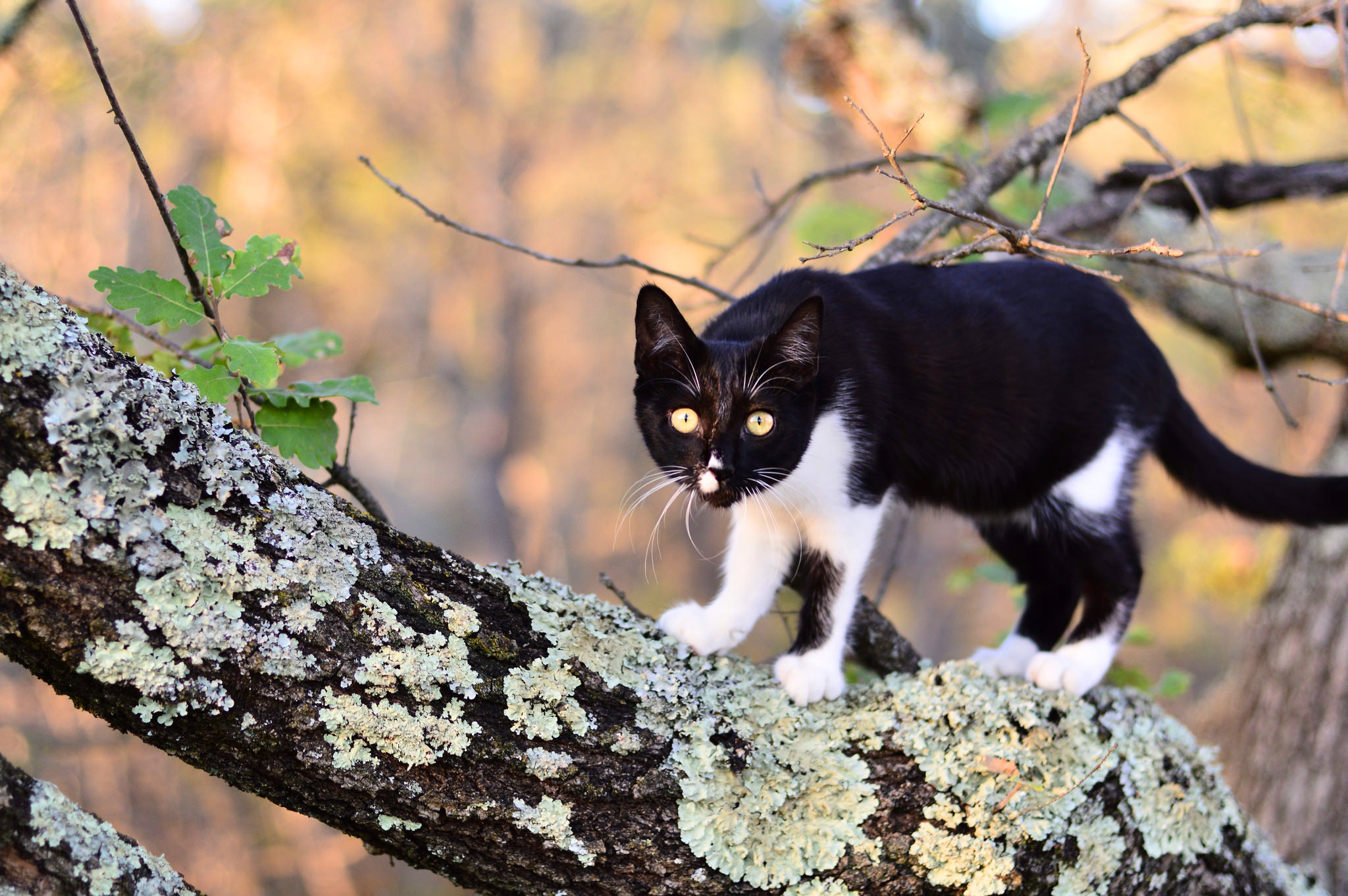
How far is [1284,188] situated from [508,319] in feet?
28.9

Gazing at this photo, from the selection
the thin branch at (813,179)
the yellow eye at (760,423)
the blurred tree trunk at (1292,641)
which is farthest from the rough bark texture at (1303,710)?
the yellow eye at (760,423)

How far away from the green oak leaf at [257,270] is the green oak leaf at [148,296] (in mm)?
77

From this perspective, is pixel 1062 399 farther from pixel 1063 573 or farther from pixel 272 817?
pixel 272 817

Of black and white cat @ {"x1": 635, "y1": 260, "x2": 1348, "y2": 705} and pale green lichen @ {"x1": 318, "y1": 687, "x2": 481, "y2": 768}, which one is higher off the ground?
black and white cat @ {"x1": 635, "y1": 260, "x2": 1348, "y2": 705}

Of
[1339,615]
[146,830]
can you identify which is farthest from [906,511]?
[146,830]

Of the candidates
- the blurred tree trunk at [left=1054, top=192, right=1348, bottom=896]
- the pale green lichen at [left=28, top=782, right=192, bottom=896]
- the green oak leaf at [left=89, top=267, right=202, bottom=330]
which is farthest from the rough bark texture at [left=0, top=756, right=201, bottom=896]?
the blurred tree trunk at [left=1054, top=192, right=1348, bottom=896]

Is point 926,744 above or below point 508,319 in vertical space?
below

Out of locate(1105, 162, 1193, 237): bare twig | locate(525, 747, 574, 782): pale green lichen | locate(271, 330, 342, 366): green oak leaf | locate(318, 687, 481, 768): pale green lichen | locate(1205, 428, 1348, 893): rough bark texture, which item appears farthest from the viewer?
locate(1205, 428, 1348, 893): rough bark texture

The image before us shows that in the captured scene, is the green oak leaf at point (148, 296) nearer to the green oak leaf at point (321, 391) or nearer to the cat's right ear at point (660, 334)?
the green oak leaf at point (321, 391)

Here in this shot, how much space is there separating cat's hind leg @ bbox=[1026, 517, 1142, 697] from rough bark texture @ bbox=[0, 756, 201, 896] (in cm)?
193

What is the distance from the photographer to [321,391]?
1.76 m

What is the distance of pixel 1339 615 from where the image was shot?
3639 millimetres

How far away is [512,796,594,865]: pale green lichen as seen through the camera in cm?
149

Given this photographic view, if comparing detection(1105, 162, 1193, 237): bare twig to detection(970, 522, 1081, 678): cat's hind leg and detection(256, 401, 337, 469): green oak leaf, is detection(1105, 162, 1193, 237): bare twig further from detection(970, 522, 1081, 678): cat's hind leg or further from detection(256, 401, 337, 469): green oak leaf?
detection(256, 401, 337, 469): green oak leaf
